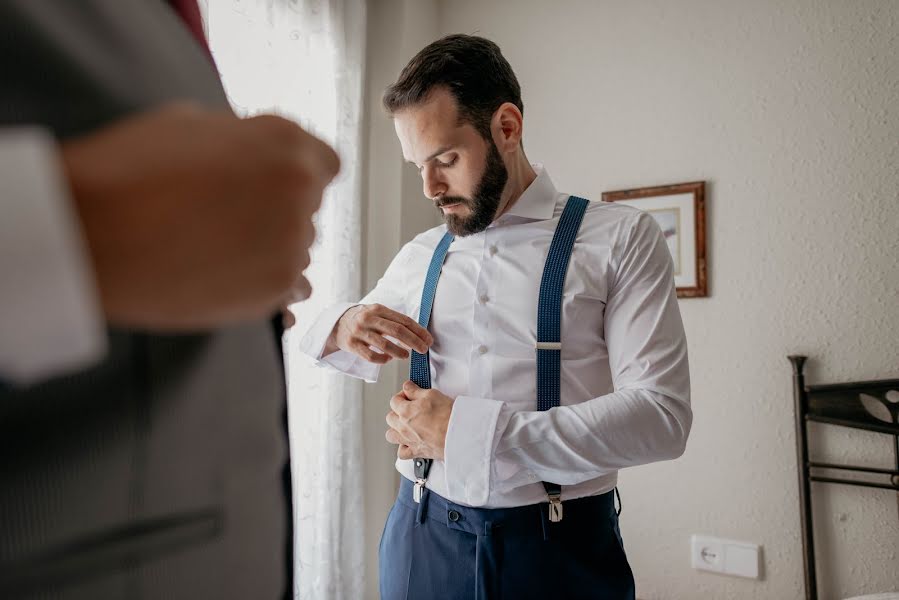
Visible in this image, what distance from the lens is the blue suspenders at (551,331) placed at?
1120 mm

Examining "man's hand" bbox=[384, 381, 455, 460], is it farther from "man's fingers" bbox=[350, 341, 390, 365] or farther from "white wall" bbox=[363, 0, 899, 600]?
"white wall" bbox=[363, 0, 899, 600]

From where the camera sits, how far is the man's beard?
1.32 m

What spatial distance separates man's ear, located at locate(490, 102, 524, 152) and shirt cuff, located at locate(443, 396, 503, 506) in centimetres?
66

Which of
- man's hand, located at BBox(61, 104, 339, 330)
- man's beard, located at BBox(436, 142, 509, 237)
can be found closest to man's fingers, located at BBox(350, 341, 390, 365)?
man's beard, located at BBox(436, 142, 509, 237)

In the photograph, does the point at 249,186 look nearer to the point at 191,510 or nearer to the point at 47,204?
the point at 47,204

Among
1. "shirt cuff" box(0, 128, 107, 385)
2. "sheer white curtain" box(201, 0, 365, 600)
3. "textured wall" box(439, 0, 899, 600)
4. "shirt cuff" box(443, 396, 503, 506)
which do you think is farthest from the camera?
"textured wall" box(439, 0, 899, 600)

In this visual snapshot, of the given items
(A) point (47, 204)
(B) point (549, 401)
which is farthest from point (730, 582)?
(A) point (47, 204)

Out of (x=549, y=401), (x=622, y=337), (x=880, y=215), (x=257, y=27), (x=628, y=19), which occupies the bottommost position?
(x=549, y=401)

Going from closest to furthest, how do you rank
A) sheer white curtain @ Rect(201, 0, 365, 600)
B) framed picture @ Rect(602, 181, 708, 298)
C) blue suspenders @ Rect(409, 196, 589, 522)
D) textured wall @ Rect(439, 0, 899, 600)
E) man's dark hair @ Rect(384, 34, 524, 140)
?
blue suspenders @ Rect(409, 196, 589, 522), man's dark hair @ Rect(384, 34, 524, 140), sheer white curtain @ Rect(201, 0, 365, 600), textured wall @ Rect(439, 0, 899, 600), framed picture @ Rect(602, 181, 708, 298)

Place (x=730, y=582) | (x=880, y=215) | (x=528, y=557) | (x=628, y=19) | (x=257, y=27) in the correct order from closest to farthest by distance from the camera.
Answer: (x=528, y=557) → (x=257, y=27) → (x=880, y=215) → (x=730, y=582) → (x=628, y=19)

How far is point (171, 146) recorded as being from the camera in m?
0.22

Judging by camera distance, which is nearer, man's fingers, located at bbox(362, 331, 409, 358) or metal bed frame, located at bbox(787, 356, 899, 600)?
man's fingers, located at bbox(362, 331, 409, 358)

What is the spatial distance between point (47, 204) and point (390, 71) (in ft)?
8.43

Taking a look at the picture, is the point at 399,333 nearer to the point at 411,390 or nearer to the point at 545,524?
the point at 411,390
